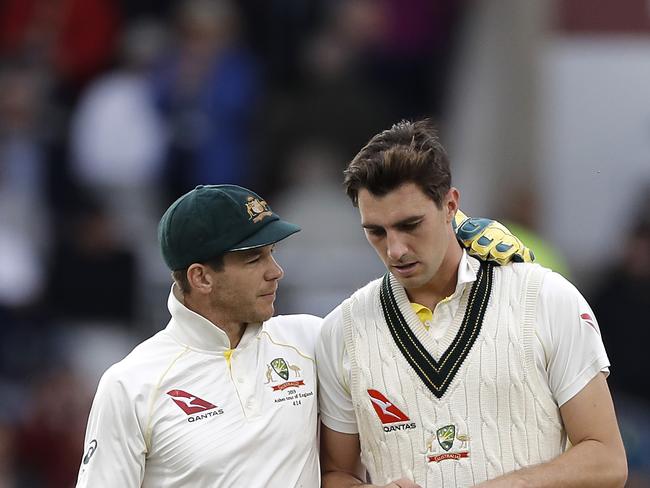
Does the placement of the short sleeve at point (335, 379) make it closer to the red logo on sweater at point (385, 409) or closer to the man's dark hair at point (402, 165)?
the red logo on sweater at point (385, 409)

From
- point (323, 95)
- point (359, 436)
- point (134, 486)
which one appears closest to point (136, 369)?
point (134, 486)

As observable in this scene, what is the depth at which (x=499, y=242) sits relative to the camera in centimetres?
471

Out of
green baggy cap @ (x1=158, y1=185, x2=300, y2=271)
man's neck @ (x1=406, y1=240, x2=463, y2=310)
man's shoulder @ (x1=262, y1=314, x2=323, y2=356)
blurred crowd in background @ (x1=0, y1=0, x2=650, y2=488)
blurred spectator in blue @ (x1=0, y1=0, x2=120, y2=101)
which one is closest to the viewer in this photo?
man's neck @ (x1=406, y1=240, x2=463, y2=310)

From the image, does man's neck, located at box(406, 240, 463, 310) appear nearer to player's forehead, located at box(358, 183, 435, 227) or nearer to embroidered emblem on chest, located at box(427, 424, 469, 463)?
player's forehead, located at box(358, 183, 435, 227)

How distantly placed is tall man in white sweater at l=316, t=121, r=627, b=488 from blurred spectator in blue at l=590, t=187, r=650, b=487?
174 inches

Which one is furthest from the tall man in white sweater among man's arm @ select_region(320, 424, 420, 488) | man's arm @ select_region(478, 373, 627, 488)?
man's arm @ select_region(320, 424, 420, 488)

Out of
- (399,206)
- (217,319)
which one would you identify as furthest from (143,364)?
(399,206)

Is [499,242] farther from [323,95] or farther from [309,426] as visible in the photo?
[323,95]

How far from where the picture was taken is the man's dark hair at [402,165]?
4.50 metres

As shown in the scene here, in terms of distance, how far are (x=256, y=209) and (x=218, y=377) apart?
561 mm

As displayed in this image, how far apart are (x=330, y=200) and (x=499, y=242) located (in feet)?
16.9

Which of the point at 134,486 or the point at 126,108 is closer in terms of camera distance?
the point at 134,486

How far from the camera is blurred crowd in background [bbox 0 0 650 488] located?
955cm

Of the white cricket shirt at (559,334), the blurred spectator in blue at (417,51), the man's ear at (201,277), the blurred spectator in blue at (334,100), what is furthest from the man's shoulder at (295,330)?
the blurred spectator in blue at (417,51)
